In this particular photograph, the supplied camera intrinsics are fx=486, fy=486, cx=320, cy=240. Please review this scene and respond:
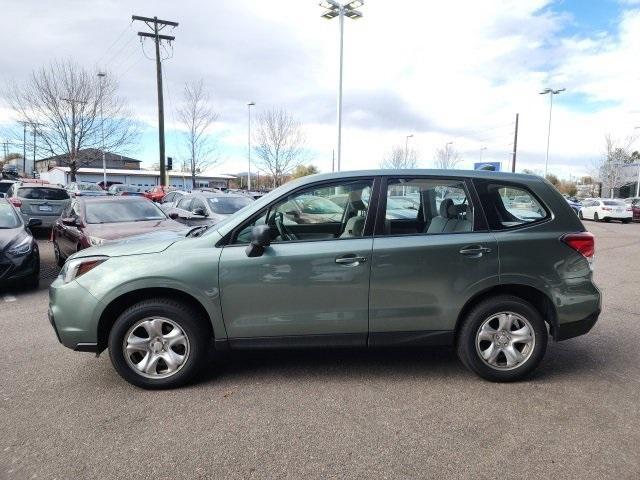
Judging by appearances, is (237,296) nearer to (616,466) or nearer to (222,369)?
(222,369)

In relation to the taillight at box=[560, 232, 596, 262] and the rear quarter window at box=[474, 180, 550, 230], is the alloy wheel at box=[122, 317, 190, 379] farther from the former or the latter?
the taillight at box=[560, 232, 596, 262]

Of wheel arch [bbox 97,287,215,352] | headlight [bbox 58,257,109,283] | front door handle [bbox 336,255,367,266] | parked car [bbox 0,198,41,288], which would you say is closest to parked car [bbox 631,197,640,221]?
front door handle [bbox 336,255,367,266]

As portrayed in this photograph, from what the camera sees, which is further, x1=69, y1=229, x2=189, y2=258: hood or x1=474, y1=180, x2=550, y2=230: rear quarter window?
x1=474, y1=180, x2=550, y2=230: rear quarter window

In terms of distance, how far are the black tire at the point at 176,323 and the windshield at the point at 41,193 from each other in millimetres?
12819

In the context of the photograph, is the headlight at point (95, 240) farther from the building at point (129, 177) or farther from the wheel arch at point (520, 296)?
the building at point (129, 177)

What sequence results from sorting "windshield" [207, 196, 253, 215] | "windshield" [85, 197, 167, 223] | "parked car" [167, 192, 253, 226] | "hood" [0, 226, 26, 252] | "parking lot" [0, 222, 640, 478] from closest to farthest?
"parking lot" [0, 222, 640, 478] < "hood" [0, 226, 26, 252] < "windshield" [85, 197, 167, 223] < "parked car" [167, 192, 253, 226] < "windshield" [207, 196, 253, 215]

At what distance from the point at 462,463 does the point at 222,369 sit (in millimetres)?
2211

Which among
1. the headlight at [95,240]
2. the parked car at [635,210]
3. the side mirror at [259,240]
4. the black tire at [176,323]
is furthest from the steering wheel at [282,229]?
the parked car at [635,210]

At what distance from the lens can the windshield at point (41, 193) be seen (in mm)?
14414

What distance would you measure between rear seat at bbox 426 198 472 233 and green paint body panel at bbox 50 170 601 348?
0.10 meters

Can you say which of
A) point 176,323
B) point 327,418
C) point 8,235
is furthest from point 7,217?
point 327,418

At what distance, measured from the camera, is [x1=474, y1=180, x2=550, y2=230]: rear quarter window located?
403cm

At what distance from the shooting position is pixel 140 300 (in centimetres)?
389

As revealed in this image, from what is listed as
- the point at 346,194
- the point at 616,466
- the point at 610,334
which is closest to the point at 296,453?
the point at 616,466
